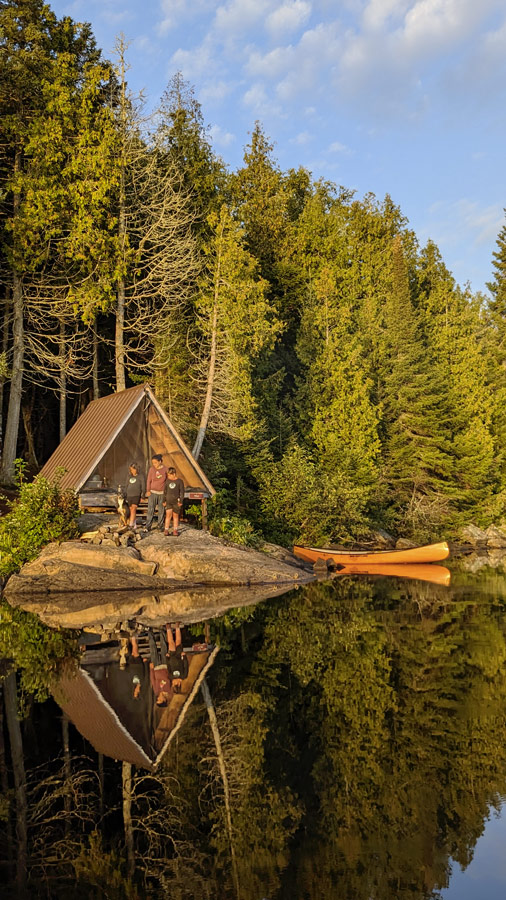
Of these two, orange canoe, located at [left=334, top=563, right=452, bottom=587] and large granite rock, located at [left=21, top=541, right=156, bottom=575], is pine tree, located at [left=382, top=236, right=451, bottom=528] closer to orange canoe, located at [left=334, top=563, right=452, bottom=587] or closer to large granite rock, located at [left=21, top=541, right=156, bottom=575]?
orange canoe, located at [left=334, top=563, right=452, bottom=587]

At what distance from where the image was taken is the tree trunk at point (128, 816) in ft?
17.1

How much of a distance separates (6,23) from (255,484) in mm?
20641

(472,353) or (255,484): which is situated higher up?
(472,353)

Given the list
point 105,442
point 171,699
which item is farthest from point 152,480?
point 171,699

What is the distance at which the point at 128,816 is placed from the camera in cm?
580

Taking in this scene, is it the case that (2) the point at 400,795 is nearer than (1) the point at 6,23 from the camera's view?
Yes

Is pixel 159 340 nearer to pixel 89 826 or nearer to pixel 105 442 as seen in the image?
pixel 105 442

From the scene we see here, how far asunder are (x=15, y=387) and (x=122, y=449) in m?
5.62

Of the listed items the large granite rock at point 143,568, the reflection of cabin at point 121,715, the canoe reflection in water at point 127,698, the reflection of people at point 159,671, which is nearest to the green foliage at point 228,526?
the large granite rock at point 143,568

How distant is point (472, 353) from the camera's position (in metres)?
50.0

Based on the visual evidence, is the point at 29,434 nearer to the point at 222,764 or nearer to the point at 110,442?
the point at 110,442

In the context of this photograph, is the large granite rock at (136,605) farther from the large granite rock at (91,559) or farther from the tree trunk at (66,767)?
the tree trunk at (66,767)

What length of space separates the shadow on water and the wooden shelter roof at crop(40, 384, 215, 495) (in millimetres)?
12203

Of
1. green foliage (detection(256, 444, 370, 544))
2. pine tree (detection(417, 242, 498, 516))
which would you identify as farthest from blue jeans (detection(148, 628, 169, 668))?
pine tree (detection(417, 242, 498, 516))
